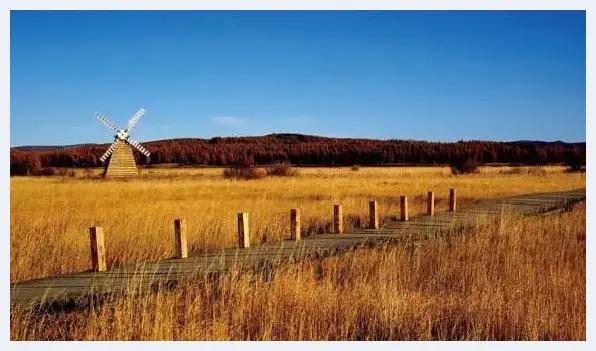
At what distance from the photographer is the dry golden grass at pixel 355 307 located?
6832mm

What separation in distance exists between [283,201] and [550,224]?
1035cm

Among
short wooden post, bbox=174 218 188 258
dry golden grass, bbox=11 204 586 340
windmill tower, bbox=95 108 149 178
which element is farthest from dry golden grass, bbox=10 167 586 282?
windmill tower, bbox=95 108 149 178

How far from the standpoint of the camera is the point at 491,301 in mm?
8031

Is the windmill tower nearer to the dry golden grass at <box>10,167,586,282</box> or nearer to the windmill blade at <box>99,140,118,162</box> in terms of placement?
the windmill blade at <box>99,140,118,162</box>

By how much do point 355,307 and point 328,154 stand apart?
83.8 m

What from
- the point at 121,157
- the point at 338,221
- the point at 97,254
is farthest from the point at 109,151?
the point at 97,254

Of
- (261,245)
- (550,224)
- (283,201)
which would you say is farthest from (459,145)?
(261,245)

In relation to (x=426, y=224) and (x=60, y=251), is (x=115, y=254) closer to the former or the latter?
(x=60, y=251)

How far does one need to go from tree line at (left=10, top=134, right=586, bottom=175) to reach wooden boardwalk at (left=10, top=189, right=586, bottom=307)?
132 ft

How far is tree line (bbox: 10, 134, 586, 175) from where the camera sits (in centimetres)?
5722

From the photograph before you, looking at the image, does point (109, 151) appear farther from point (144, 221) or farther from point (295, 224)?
point (295, 224)

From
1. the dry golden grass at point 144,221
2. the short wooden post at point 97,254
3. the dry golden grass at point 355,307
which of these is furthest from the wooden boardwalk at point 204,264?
the dry golden grass at point 144,221

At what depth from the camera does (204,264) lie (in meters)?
9.48
